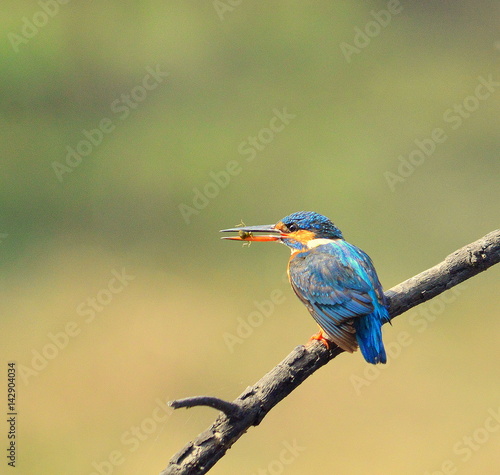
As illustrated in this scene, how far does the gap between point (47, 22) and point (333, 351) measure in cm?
448

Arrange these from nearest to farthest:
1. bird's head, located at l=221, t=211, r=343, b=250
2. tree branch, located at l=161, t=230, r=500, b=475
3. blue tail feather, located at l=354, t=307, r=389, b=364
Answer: tree branch, located at l=161, t=230, r=500, b=475
blue tail feather, located at l=354, t=307, r=389, b=364
bird's head, located at l=221, t=211, r=343, b=250

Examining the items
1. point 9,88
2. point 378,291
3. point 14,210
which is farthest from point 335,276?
point 9,88

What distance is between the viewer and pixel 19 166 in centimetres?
488

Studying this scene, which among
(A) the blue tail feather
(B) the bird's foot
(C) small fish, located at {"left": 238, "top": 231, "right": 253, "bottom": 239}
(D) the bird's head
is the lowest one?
(A) the blue tail feather

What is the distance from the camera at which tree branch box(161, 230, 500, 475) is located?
1341 mm

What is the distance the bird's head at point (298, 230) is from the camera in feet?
6.40

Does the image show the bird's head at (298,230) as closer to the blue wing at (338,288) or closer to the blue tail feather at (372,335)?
the blue wing at (338,288)

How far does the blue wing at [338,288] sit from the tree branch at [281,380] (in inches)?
2.7

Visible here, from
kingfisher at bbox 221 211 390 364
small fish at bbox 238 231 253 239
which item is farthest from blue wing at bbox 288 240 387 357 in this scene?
small fish at bbox 238 231 253 239

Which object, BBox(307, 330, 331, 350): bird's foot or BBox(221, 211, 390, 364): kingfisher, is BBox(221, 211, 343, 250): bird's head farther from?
BBox(307, 330, 331, 350): bird's foot

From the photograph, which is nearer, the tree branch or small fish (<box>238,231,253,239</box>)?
the tree branch

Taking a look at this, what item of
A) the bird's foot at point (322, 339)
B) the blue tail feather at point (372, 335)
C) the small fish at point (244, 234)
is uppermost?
the small fish at point (244, 234)

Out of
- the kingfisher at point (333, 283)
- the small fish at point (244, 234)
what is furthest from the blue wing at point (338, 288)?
the small fish at point (244, 234)

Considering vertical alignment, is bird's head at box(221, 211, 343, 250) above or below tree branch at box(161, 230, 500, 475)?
above
